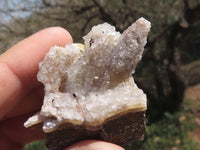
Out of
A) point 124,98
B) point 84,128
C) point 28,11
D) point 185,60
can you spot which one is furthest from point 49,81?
point 185,60

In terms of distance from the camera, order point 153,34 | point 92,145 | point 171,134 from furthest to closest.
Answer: point 153,34 < point 171,134 < point 92,145

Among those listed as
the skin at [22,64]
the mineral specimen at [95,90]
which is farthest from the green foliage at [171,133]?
the mineral specimen at [95,90]

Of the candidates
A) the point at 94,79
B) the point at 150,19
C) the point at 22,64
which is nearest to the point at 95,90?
the point at 94,79

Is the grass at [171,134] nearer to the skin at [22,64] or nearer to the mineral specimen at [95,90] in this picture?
the skin at [22,64]

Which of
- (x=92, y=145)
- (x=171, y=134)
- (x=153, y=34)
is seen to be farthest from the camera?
(x=153, y=34)

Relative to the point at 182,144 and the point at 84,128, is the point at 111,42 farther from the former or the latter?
the point at 182,144

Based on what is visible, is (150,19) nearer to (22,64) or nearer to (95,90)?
(22,64)

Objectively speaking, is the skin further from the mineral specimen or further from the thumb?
the mineral specimen

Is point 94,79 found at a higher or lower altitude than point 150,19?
higher
